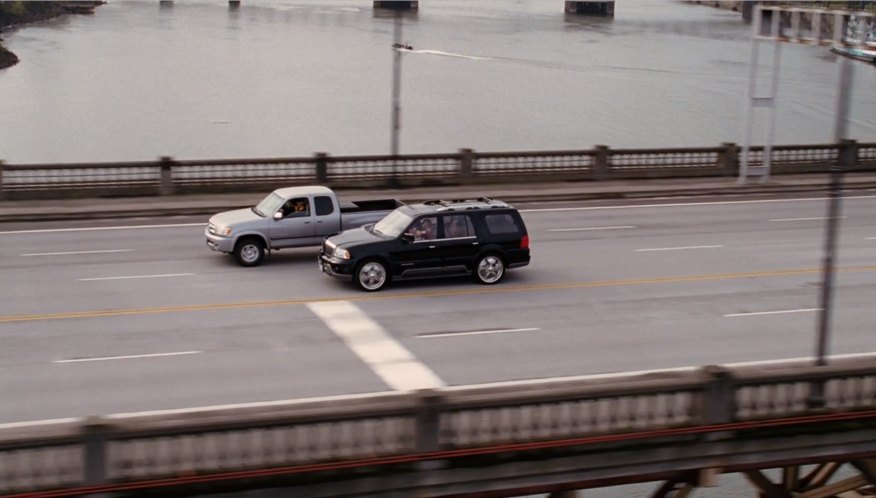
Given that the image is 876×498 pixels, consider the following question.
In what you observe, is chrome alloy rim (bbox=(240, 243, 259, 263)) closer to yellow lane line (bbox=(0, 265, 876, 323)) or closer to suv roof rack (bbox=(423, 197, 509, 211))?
yellow lane line (bbox=(0, 265, 876, 323))

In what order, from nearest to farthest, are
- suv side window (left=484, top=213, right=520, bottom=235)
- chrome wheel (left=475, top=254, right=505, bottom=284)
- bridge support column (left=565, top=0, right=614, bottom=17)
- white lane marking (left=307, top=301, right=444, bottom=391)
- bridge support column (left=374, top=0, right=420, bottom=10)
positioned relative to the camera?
white lane marking (left=307, top=301, right=444, bottom=391) → chrome wheel (left=475, top=254, right=505, bottom=284) → suv side window (left=484, top=213, right=520, bottom=235) → bridge support column (left=374, top=0, right=420, bottom=10) → bridge support column (left=565, top=0, right=614, bottom=17)

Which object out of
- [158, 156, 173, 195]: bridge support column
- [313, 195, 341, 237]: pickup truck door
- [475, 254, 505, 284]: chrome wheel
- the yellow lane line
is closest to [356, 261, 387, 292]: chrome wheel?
the yellow lane line

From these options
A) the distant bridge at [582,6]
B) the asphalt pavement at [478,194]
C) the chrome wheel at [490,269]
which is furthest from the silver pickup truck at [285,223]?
the distant bridge at [582,6]

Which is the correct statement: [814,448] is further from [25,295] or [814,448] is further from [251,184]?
[251,184]

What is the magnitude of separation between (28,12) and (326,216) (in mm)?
96587

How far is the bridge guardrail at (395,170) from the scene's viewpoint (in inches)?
1277

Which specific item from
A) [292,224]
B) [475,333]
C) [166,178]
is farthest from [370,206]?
[166,178]

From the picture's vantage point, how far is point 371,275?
2362 centimetres

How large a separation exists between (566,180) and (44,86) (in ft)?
198

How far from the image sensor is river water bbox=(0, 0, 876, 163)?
74000 millimetres

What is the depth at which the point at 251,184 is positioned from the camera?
33.7 meters

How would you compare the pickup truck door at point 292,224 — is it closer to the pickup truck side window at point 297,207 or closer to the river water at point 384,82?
the pickup truck side window at point 297,207

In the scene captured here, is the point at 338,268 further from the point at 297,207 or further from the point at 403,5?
the point at 403,5

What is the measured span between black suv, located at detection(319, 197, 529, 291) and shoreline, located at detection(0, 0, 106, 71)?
242 ft
